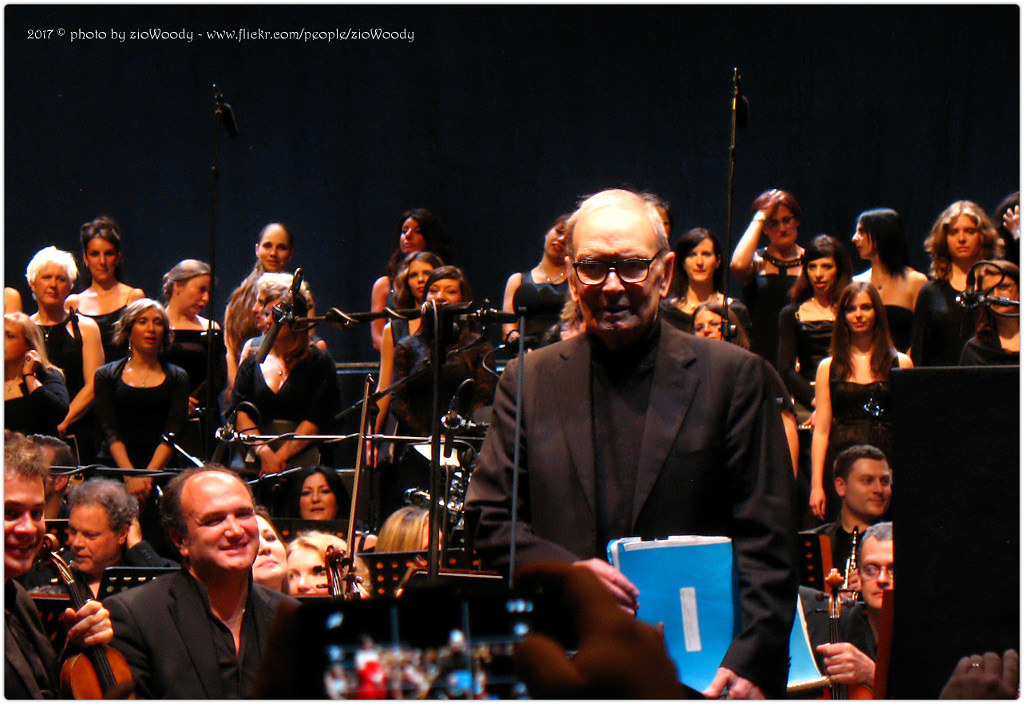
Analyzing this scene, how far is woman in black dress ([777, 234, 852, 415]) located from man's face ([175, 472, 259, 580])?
136 inches

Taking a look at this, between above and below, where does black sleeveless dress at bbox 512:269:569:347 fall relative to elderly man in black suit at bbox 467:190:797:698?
above

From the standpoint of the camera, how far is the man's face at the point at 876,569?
3291mm

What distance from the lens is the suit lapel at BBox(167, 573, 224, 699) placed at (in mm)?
2514

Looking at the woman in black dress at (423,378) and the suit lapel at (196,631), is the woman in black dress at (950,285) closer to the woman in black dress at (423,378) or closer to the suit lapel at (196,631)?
the woman in black dress at (423,378)

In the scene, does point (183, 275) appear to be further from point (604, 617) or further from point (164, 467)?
point (604, 617)

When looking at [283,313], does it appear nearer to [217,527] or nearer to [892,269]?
[217,527]

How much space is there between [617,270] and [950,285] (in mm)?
3687

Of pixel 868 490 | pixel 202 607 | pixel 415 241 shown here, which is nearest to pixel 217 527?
pixel 202 607

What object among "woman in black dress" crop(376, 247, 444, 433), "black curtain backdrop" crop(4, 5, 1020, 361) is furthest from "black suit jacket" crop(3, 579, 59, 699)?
"black curtain backdrop" crop(4, 5, 1020, 361)

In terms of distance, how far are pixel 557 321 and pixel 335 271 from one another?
349cm

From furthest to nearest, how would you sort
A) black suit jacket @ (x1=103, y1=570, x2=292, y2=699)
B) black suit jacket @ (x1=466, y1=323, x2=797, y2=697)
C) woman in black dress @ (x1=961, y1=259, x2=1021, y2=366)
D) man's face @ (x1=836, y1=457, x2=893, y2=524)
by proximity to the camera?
woman in black dress @ (x1=961, y1=259, x2=1021, y2=366) < man's face @ (x1=836, y1=457, x2=893, y2=524) < black suit jacket @ (x1=103, y1=570, x2=292, y2=699) < black suit jacket @ (x1=466, y1=323, x2=797, y2=697)

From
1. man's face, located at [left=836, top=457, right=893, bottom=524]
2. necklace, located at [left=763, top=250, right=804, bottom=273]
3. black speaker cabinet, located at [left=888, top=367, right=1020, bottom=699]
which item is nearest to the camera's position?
black speaker cabinet, located at [left=888, top=367, right=1020, bottom=699]

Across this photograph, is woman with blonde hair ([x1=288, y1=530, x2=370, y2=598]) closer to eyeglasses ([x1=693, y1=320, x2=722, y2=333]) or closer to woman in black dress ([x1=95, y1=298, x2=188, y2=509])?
woman in black dress ([x1=95, y1=298, x2=188, y2=509])

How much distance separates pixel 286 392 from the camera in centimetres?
532
